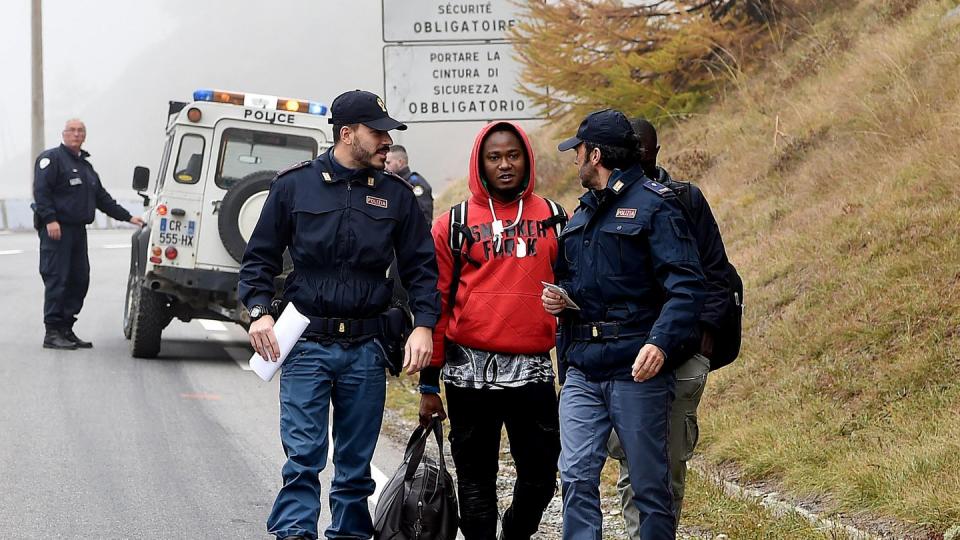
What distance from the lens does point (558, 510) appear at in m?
6.90

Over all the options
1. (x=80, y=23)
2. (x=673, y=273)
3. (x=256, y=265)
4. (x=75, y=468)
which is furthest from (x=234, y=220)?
(x=80, y=23)

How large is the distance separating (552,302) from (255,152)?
8063 mm

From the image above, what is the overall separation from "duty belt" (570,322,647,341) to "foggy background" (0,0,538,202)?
249ft

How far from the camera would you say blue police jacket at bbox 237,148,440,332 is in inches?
200

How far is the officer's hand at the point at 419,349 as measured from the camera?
4984 mm

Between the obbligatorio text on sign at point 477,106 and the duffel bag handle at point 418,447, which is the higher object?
the obbligatorio text on sign at point 477,106

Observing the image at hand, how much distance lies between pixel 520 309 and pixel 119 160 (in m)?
104

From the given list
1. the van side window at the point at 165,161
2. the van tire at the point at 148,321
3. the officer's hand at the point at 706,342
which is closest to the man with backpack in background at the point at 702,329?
the officer's hand at the point at 706,342

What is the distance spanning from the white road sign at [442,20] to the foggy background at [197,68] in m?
62.7

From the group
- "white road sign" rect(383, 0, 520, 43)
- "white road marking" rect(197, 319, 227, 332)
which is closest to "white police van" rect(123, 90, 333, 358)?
"white road marking" rect(197, 319, 227, 332)

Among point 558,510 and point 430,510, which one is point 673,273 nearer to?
point 430,510

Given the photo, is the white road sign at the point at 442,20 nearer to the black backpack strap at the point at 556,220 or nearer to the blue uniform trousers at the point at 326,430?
the black backpack strap at the point at 556,220

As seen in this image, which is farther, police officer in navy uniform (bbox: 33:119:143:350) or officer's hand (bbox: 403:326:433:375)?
police officer in navy uniform (bbox: 33:119:143:350)

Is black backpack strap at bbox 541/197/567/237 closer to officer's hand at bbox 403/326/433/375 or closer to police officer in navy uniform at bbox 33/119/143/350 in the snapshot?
officer's hand at bbox 403/326/433/375
